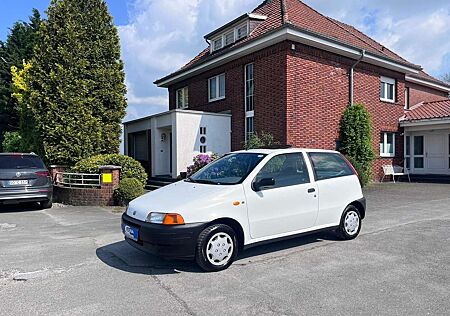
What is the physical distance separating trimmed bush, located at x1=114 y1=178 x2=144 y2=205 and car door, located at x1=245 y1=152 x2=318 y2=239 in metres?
6.45

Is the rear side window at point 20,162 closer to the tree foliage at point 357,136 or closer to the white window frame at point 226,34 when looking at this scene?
the white window frame at point 226,34

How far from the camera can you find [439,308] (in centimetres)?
361

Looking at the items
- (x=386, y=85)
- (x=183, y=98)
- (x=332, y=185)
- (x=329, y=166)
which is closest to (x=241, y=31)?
(x=183, y=98)

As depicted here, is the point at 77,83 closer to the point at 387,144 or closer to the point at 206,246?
the point at 206,246

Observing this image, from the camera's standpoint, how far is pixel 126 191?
11.0m

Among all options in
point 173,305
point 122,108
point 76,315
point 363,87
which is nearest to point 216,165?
point 173,305

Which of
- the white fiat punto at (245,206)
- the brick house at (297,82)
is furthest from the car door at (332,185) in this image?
the brick house at (297,82)

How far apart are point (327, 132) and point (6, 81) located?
29.4 metres

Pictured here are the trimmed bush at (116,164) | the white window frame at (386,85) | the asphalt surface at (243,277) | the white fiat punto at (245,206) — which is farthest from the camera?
the white window frame at (386,85)

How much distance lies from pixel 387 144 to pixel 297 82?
24.5ft

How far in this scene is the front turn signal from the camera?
4.61 metres

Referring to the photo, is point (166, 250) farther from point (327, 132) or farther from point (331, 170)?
point (327, 132)

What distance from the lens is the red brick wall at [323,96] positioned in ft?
46.3

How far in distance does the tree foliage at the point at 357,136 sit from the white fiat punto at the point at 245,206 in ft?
31.4
